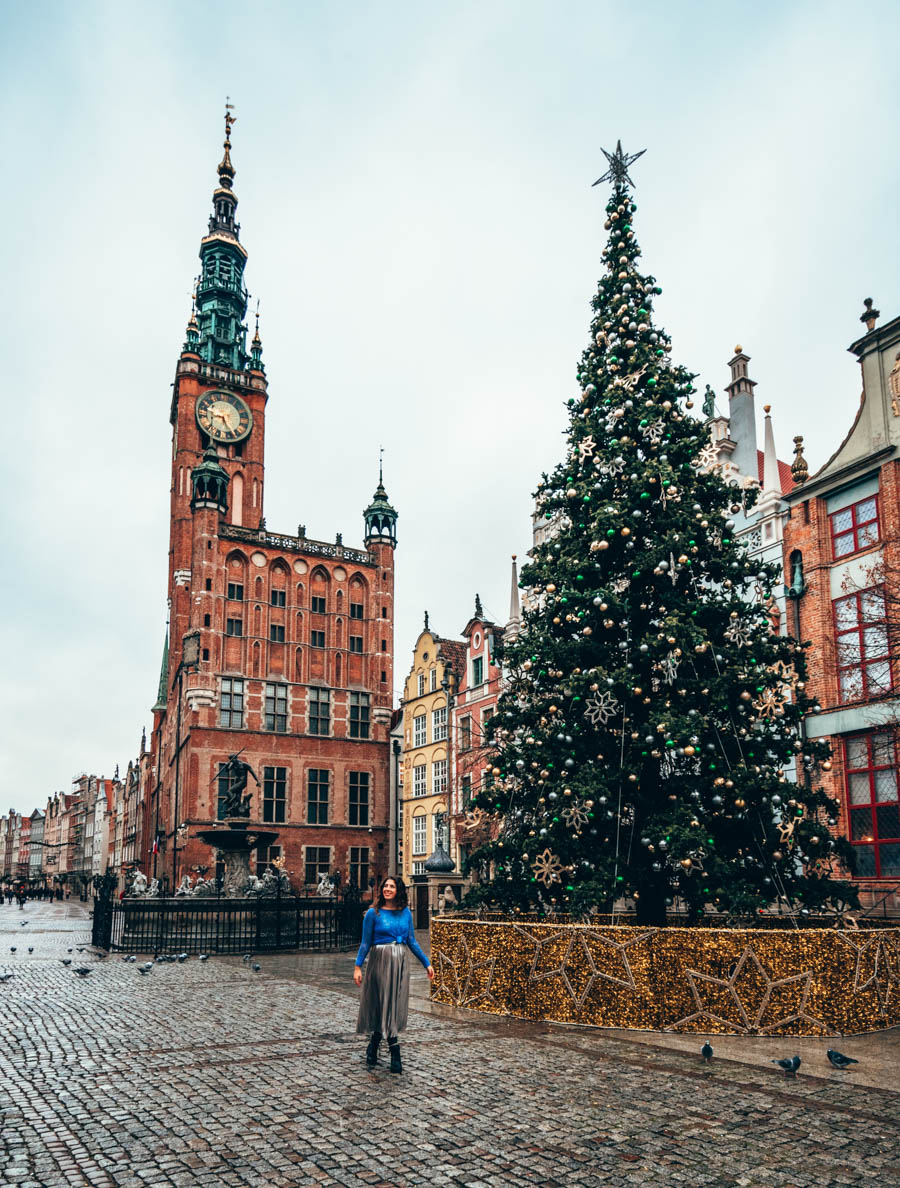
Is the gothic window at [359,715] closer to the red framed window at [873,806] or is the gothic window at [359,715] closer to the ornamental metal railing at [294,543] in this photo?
the ornamental metal railing at [294,543]

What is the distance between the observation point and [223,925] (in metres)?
24.7

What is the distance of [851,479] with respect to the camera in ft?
71.4

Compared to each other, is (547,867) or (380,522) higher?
(380,522)

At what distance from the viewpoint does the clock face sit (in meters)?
58.9

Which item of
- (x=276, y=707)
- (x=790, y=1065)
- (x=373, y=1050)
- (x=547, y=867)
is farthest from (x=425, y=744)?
(x=790, y=1065)

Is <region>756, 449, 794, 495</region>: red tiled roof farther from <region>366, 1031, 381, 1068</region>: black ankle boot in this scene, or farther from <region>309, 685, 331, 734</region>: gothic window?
<region>309, 685, 331, 734</region>: gothic window

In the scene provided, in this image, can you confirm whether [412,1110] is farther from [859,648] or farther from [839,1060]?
[859,648]

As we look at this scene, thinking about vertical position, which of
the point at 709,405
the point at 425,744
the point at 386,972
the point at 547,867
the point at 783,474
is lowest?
the point at 386,972

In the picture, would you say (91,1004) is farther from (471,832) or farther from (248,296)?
(248,296)

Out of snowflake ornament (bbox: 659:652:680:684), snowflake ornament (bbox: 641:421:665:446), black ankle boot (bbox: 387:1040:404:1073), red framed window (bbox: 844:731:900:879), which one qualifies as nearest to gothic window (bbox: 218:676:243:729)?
red framed window (bbox: 844:731:900:879)

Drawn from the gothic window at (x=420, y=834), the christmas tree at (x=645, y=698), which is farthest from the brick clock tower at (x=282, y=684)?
the christmas tree at (x=645, y=698)

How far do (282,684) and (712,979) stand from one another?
3982 cm

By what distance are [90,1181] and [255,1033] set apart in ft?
Answer: 17.0

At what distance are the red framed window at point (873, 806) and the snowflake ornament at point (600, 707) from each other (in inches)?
322
